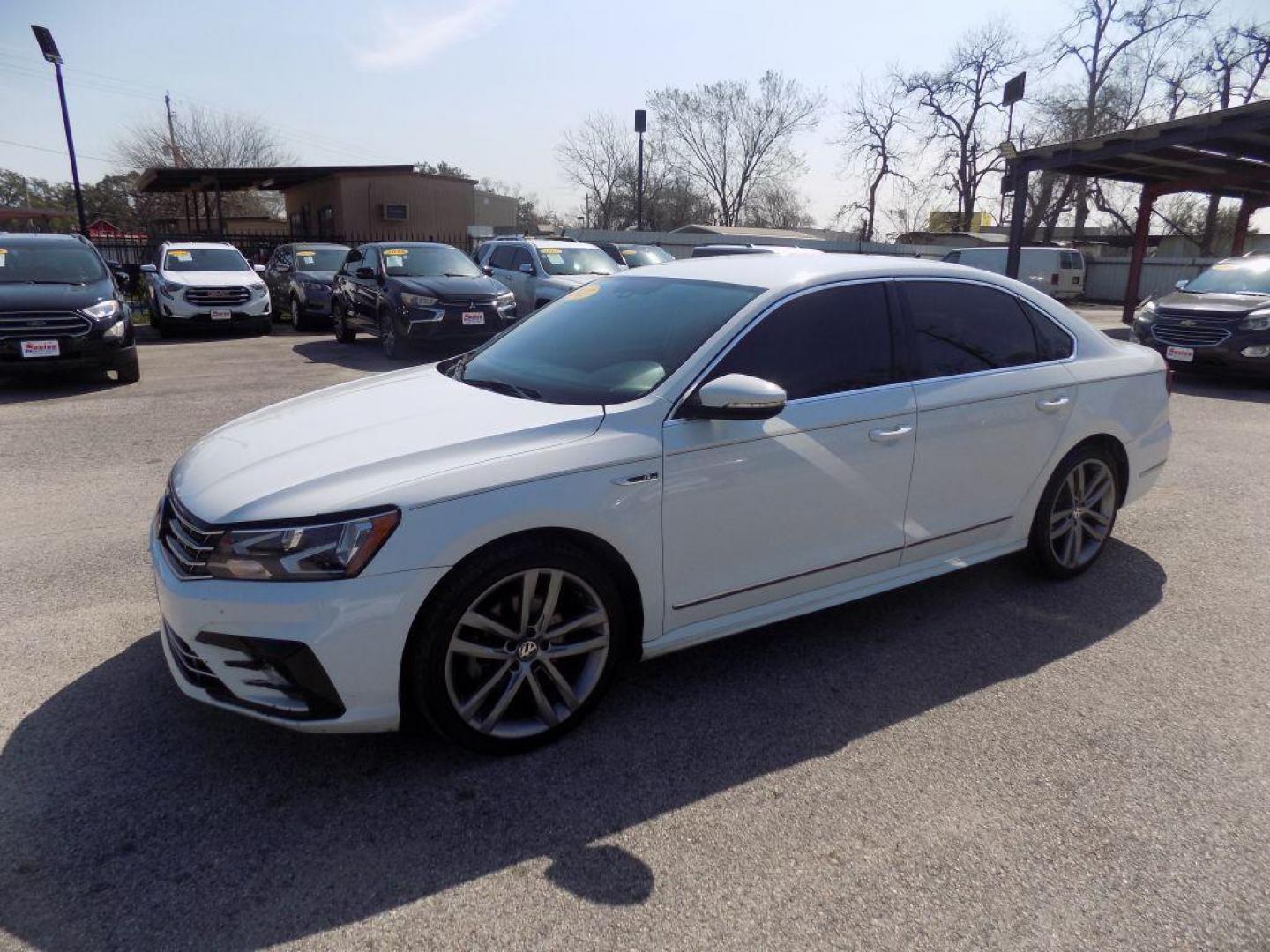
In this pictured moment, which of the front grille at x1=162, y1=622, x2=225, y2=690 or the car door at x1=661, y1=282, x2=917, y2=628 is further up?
the car door at x1=661, y1=282, x2=917, y2=628

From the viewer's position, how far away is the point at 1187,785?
2734 mm

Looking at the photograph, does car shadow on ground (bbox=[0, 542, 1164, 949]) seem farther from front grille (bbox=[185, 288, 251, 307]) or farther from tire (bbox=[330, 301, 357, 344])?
front grille (bbox=[185, 288, 251, 307])

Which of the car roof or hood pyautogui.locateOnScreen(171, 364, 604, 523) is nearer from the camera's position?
hood pyautogui.locateOnScreen(171, 364, 604, 523)

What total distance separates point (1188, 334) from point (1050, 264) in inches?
821

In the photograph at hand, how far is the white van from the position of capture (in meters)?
27.2

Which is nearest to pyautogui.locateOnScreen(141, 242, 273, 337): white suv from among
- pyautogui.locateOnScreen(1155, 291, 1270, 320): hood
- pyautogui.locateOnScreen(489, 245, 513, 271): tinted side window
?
pyautogui.locateOnScreen(489, 245, 513, 271): tinted side window

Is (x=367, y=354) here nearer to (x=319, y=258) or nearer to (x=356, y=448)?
(x=319, y=258)

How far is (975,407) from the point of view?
3705 millimetres

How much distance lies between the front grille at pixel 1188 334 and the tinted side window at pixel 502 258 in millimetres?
10102

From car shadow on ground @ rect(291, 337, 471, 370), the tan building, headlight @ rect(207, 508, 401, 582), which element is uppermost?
the tan building

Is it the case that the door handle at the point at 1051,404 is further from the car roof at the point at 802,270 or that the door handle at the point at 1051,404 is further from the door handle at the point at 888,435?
the door handle at the point at 888,435

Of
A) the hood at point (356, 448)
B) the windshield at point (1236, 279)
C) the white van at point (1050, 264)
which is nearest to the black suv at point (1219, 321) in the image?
the windshield at point (1236, 279)

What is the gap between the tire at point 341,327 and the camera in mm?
14133

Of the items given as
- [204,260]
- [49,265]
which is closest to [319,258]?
[204,260]
